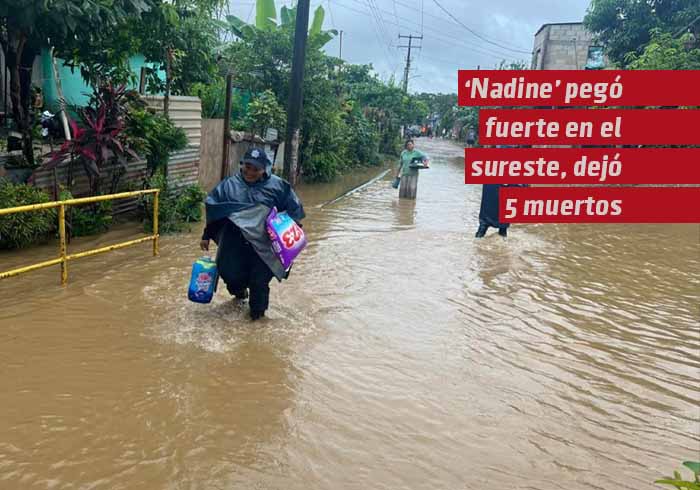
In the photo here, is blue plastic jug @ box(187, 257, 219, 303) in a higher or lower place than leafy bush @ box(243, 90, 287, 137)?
lower

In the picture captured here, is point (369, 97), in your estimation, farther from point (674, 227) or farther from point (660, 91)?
point (660, 91)

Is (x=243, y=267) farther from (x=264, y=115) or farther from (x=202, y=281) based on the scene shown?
(x=264, y=115)

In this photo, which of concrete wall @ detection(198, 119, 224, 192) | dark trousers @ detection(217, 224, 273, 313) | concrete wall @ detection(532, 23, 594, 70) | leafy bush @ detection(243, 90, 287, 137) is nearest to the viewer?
dark trousers @ detection(217, 224, 273, 313)

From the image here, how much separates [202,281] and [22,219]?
2832 mm

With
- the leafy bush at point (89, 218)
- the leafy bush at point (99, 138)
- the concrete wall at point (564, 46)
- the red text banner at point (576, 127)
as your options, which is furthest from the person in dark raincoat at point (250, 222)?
the concrete wall at point (564, 46)

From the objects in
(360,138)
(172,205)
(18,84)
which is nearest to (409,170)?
(172,205)

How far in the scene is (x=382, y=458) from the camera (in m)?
3.37

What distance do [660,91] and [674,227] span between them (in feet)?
26.7

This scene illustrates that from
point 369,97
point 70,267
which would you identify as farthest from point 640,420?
point 369,97

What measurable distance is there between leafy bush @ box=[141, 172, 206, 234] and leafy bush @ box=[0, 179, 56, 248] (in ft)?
5.63

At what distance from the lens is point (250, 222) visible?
5.02m

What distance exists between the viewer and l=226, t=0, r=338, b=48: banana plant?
1504 centimetres

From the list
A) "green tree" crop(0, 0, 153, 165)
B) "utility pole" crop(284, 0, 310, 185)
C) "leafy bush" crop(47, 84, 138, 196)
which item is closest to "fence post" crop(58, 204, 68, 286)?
"leafy bush" crop(47, 84, 138, 196)

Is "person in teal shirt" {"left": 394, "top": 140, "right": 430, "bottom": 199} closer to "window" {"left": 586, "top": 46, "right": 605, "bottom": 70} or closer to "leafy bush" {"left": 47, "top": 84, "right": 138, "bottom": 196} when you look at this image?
"leafy bush" {"left": 47, "top": 84, "right": 138, "bottom": 196}
